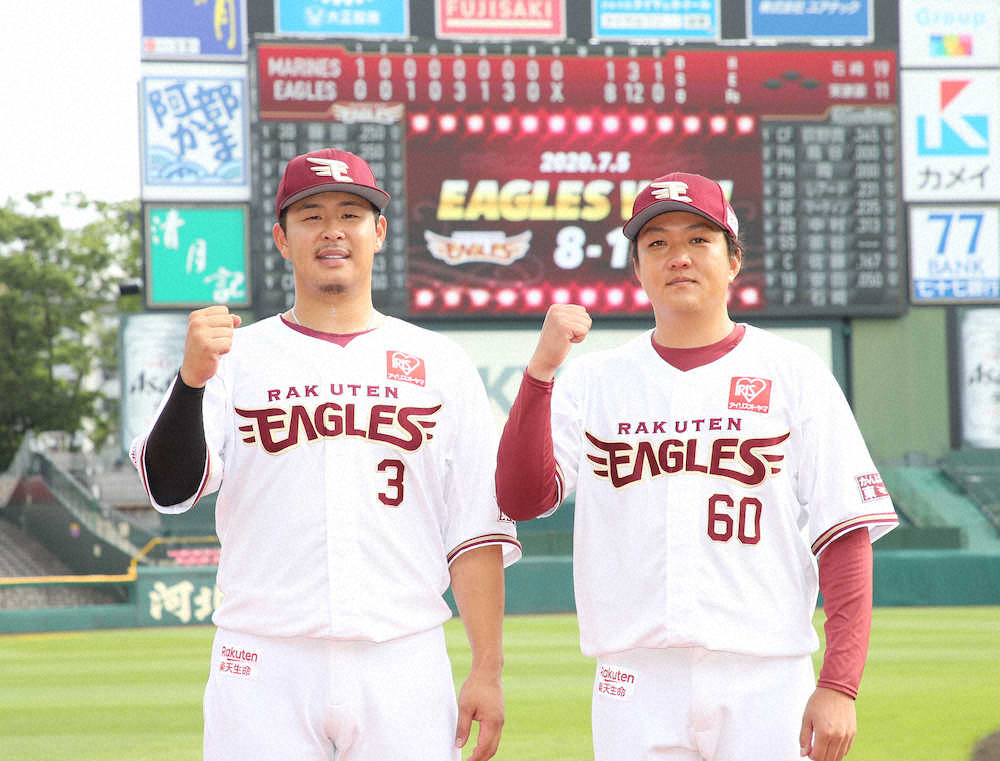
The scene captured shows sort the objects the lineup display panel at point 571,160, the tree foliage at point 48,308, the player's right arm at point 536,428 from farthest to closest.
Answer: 1. the tree foliage at point 48,308
2. the lineup display panel at point 571,160
3. the player's right arm at point 536,428

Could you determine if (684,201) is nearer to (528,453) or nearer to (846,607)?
(528,453)

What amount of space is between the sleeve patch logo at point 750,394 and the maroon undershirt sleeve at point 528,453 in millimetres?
→ 402

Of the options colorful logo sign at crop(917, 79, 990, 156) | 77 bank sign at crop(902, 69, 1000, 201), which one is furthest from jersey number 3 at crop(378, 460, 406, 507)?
colorful logo sign at crop(917, 79, 990, 156)

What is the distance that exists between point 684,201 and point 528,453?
2.10 ft

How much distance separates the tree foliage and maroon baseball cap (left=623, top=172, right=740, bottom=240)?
3285 centimetres

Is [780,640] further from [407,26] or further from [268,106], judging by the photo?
[407,26]

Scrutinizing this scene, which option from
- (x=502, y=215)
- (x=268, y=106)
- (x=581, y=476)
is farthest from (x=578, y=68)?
(x=581, y=476)

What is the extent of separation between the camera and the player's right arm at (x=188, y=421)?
8.64 feet

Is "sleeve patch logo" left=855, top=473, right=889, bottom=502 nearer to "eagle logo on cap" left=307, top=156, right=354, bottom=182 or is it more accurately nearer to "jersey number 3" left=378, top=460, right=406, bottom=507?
"jersey number 3" left=378, top=460, right=406, bottom=507

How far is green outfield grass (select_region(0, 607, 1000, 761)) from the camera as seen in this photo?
724cm

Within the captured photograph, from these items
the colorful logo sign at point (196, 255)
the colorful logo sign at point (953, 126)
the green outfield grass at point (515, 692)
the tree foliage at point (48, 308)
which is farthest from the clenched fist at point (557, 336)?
the tree foliage at point (48, 308)

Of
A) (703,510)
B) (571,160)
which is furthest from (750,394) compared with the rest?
(571,160)

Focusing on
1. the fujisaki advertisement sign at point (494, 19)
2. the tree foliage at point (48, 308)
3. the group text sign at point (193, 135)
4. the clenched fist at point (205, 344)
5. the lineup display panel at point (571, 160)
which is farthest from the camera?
the tree foliage at point (48, 308)

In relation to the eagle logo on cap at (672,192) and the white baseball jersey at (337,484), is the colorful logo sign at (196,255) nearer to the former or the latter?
the white baseball jersey at (337,484)
